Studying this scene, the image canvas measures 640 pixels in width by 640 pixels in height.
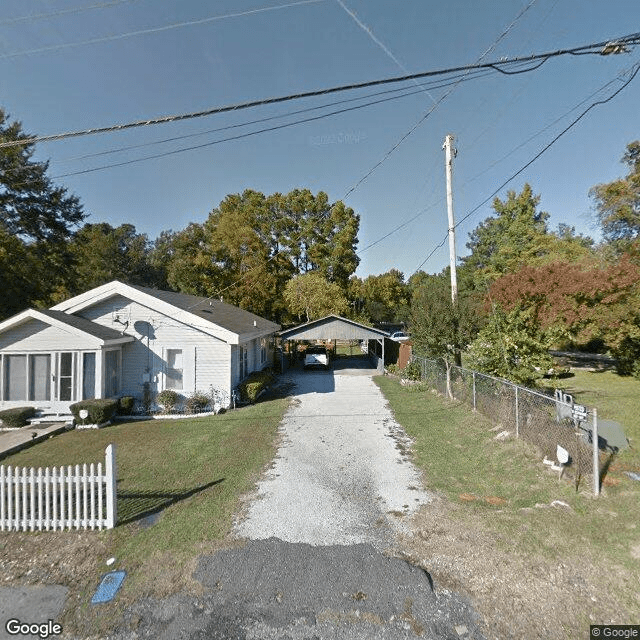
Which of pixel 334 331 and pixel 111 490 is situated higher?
pixel 334 331

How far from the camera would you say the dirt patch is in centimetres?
360

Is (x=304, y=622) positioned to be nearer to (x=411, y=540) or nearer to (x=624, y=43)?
(x=411, y=540)

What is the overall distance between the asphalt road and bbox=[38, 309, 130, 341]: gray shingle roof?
29.1 ft

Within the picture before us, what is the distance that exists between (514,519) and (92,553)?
20.3 feet

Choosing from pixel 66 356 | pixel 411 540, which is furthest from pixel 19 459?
pixel 411 540

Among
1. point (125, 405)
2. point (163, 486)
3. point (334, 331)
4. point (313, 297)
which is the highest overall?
point (313, 297)

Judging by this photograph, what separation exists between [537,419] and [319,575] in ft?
20.1

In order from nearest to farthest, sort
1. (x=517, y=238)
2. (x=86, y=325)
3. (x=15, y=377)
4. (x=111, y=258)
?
(x=15, y=377), (x=86, y=325), (x=517, y=238), (x=111, y=258)

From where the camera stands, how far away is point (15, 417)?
38.4 ft

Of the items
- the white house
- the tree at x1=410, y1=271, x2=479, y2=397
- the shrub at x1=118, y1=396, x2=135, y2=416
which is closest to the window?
the white house

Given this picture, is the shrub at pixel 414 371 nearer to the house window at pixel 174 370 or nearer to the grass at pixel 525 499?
the grass at pixel 525 499

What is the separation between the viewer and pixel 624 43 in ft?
15.5

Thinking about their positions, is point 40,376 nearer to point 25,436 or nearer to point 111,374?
point 111,374

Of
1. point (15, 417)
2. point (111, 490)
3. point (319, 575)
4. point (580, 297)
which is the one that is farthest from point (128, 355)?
point (580, 297)
